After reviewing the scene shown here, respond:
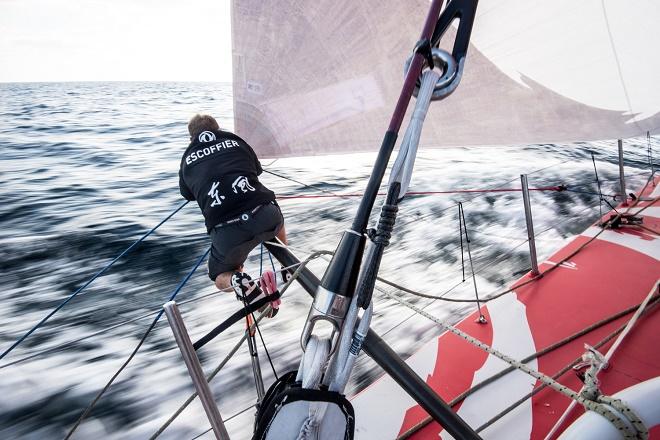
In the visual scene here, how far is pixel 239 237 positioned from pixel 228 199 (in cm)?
22

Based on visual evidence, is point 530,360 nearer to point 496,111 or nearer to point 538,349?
point 538,349

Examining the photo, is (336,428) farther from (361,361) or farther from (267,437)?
(361,361)

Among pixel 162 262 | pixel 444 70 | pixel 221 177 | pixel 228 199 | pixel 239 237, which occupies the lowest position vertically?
pixel 162 262

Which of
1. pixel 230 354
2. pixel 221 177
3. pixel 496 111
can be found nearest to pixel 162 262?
pixel 221 177

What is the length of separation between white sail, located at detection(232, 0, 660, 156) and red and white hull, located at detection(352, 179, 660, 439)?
0.93 m

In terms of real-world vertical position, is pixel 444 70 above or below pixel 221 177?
above

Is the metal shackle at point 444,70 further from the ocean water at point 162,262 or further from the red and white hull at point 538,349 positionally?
the red and white hull at point 538,349

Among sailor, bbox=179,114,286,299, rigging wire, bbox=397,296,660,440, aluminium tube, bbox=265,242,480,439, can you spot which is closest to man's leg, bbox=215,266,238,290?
sailor, bbox=179,114,286,299

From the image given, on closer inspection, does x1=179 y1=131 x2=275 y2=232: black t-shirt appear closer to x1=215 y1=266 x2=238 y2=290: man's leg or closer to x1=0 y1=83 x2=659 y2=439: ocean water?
x1=215 y1=266 x2=238 y2=290: man's leg

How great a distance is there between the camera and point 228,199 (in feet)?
6.90

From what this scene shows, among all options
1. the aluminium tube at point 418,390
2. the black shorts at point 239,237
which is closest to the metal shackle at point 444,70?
the aluminium tube at point 418,390

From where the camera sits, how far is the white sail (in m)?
1.86

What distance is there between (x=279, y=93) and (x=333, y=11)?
519 millimetres

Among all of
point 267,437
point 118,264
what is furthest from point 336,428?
point 118,264
